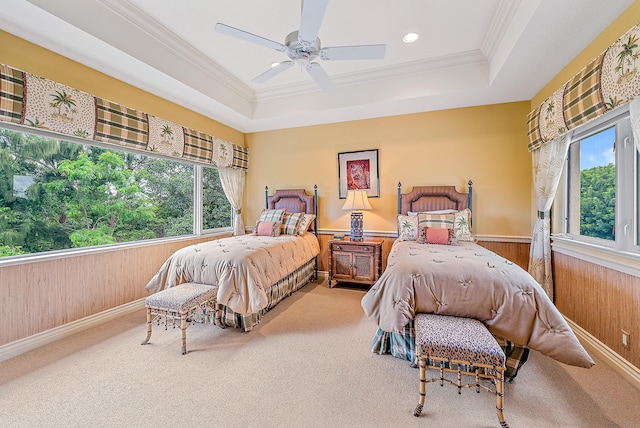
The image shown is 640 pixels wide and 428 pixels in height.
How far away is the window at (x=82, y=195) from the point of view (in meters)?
2.34

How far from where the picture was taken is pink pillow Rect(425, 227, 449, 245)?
308 centimetres

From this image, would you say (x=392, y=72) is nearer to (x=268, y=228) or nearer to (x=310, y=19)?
(x=310, y=19)

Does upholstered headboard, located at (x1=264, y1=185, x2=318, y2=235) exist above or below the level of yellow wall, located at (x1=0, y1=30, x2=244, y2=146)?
below

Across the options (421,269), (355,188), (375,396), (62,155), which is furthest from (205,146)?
(375,396)

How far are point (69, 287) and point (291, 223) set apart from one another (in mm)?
2661

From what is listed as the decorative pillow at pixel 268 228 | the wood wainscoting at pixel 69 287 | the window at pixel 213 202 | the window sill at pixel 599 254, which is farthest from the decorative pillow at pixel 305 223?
the window sill at pixel 599 254

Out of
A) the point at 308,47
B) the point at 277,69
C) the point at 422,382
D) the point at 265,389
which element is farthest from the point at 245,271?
the point at 308,47

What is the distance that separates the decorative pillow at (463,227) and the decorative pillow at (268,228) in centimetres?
248

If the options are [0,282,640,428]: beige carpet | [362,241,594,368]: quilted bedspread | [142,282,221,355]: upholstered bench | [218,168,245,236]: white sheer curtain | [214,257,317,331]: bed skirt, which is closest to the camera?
[0,282,640,428]: beige carpet

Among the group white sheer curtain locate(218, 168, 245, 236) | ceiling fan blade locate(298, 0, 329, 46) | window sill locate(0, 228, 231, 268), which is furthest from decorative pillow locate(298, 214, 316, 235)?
ceiling fan blade locate(298, 0, 329, 46)

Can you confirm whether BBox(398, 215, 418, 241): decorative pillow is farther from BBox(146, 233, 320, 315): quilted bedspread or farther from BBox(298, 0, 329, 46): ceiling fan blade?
BBox(298, 0, 329, 46): ceiling fan blade

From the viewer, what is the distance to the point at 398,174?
4059 millimetres

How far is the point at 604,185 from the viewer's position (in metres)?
2.36

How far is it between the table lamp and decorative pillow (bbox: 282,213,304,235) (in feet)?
2.62
